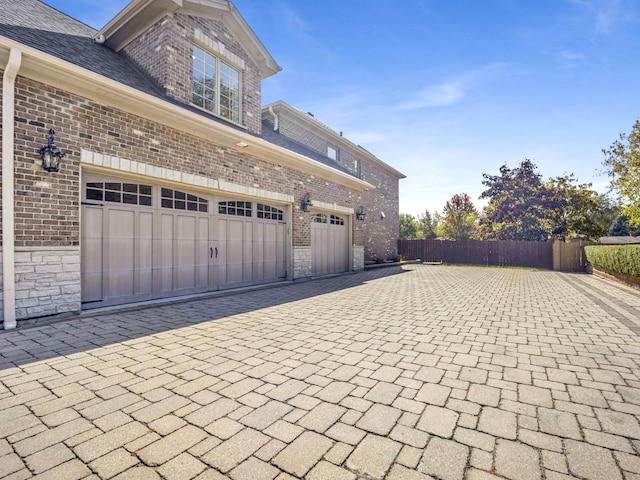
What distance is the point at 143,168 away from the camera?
618 cm

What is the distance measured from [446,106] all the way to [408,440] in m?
10.6

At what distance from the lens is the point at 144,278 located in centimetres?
639

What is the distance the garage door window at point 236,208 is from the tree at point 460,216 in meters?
28.9

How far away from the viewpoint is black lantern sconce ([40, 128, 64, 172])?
16.0 ft

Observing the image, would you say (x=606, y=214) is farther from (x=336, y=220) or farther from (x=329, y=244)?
(x=329, y=244)

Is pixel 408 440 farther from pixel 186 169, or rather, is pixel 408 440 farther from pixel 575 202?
pixel 575 202

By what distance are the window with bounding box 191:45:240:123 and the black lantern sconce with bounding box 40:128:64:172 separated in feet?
12.1

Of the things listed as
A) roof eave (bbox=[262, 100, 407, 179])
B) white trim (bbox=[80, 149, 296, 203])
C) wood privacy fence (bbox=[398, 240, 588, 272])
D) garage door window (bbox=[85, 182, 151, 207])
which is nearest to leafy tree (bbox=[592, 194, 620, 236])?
wood privacy fence (bbox=[398, 240, 588, 272])

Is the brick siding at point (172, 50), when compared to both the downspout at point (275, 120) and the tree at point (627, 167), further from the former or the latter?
the tree at point (627, 167)

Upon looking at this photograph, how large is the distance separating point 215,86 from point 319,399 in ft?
28.4

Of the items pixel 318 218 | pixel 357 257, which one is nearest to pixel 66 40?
pixel 318 218

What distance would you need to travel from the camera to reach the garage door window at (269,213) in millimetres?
9172

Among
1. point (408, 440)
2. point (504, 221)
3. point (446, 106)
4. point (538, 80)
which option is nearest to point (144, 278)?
point (408, 440)

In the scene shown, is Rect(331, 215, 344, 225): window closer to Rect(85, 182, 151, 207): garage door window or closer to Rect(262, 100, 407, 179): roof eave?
Rect(262, 100, 407, 179): roof eave
